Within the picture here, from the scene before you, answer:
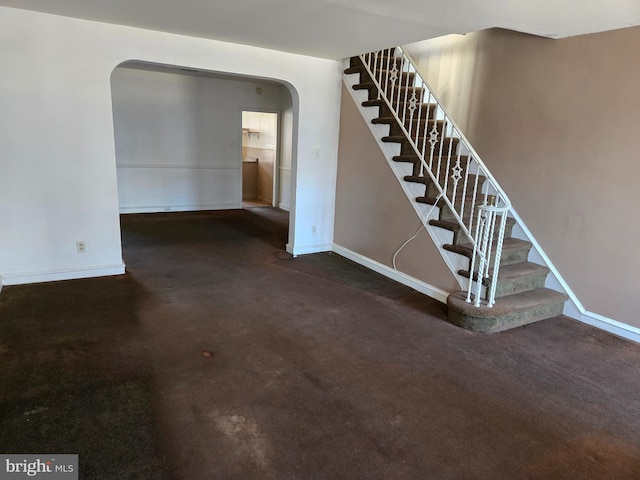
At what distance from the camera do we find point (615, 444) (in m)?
2.03

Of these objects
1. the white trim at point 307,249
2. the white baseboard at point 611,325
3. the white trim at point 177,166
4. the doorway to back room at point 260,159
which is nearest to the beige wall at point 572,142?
the white baseboard at point 611,325

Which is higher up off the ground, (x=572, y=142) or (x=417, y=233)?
(x=572, y=142)

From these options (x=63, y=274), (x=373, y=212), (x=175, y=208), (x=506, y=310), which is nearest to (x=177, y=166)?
(x=175, y=208)

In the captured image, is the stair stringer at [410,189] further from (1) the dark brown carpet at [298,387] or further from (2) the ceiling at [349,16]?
(2) the ceiling at [349,16]

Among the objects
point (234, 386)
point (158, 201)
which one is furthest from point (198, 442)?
point (158, 201)

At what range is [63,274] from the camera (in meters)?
3.88

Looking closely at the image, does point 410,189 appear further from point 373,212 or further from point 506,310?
point 506,310

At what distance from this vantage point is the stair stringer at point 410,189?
3695mm

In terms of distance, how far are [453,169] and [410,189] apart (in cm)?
46

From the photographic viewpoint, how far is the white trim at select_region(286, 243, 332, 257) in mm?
5156

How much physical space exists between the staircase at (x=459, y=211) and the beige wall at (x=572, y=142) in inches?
11.0

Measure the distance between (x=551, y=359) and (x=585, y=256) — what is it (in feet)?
3.62

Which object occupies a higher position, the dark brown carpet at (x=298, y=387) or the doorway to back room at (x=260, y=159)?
the doorway to back room at (x=260, y=159)

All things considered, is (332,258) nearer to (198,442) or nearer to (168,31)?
(168,31)
